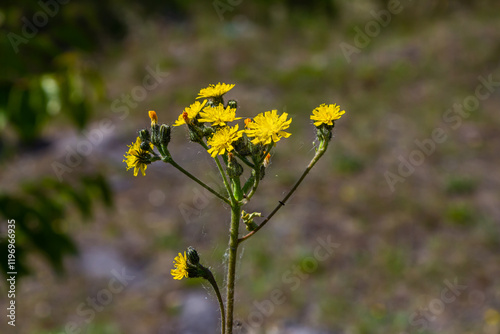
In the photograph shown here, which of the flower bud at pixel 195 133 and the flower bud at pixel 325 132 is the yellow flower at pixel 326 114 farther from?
the flower bud at pixel 195 133

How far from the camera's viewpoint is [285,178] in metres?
6.14

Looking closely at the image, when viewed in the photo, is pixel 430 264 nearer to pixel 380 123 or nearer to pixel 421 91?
pixel 380 123

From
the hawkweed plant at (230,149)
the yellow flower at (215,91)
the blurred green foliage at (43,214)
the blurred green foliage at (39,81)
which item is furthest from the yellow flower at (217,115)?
the blurred green foliage at (39,81)

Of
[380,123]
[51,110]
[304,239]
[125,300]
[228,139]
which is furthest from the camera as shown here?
[380,123]

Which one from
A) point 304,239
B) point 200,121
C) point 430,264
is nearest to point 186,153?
point 304,239

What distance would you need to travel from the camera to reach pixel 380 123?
6977 millimetres

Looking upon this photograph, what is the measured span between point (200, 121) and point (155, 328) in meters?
3.84

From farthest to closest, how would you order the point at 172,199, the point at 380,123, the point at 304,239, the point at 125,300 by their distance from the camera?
1. the point at 380,123
2. the point at 172,199
3. the point at 304,239
4. the point at 125,300

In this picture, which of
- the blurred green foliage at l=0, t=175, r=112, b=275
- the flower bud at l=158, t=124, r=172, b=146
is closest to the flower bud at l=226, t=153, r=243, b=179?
the flower bud at l=158, t=124, r=172, b=146

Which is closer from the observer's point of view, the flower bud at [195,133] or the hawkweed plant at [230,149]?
the hawkweed plant at [230,149]

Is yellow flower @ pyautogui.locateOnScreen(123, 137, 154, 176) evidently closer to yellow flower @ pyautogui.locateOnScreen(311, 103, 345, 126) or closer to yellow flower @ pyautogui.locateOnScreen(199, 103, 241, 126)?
yellow flower @ pyautogui.locateOnScreen(199, 103, 241, 126)

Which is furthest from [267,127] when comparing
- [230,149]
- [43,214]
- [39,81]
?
[39,81]

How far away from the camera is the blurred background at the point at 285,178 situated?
9.04 ft

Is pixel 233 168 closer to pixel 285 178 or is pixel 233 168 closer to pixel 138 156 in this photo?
pixel 138 156
